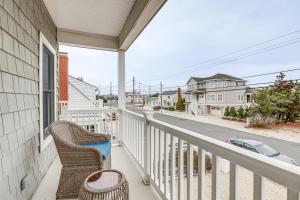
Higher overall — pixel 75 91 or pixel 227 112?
pixel 75 91

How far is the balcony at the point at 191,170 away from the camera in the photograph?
29.8 inches

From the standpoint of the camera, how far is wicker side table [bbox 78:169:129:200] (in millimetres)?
1361

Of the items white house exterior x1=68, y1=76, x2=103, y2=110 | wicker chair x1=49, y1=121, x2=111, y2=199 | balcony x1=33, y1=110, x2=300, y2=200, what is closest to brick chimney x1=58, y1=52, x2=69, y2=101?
white house exterior x1=68, y1=76, x2=103, y2=110

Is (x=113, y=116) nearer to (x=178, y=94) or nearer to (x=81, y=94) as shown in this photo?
(x=178, y=94)

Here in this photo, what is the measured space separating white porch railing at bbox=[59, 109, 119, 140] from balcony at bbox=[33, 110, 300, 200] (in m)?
0.94

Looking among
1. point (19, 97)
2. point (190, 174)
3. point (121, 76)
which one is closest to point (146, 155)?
point (190, 174)

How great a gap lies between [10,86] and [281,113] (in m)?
2.07

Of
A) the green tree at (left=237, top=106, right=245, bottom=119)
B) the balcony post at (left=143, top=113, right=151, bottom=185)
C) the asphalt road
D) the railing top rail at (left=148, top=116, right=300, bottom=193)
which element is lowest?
the balcony post at (left=143, top=113, right=151, bottom=185)

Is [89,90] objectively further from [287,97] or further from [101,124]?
[287,97]

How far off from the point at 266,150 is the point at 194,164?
2.73ft

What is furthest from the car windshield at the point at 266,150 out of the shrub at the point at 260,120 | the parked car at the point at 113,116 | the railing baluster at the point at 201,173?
the parked car at the point at 113,116

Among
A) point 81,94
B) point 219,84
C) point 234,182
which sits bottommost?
point 234,182

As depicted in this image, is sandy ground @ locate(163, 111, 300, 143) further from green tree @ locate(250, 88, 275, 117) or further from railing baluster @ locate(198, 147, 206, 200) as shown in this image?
railing baluster @ locate(198, 147, 206, 200)

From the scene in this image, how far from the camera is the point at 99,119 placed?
476 cm
